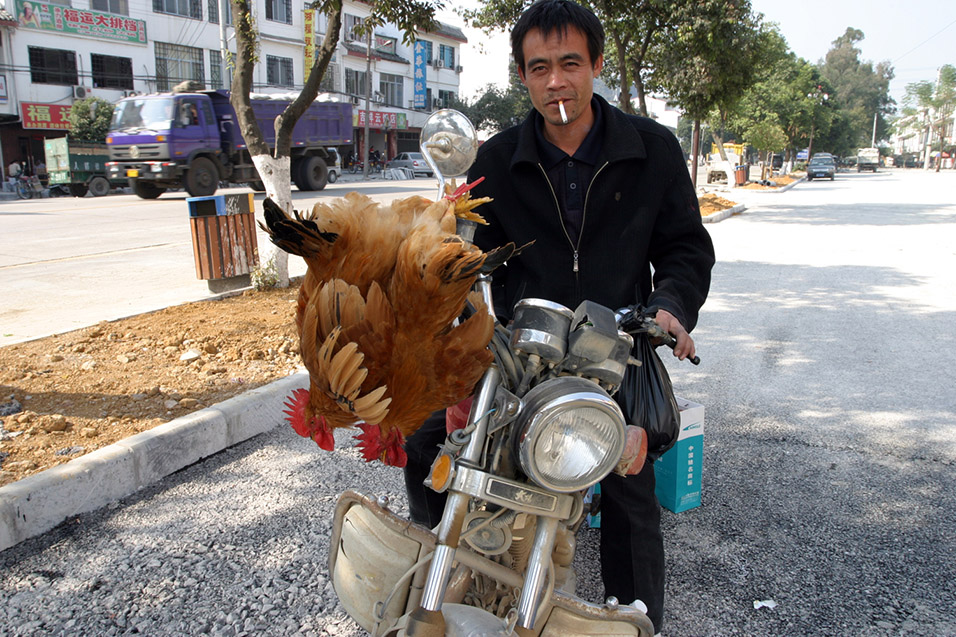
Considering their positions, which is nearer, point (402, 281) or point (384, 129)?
point (402, 281)

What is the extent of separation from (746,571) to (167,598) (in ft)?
7.18

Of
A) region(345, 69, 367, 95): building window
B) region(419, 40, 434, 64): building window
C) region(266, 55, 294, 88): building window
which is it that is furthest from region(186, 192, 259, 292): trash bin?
region(419, 40, 434, 64): building window

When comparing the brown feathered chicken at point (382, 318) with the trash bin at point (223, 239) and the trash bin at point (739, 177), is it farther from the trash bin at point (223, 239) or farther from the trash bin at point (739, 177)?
the trash bin at point (739, 177)

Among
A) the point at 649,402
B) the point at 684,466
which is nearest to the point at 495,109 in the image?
the point at 684,466

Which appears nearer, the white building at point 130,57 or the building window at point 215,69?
the white building at point 130,57

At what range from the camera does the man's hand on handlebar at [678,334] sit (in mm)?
1905

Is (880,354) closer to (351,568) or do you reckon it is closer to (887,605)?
(887,605)

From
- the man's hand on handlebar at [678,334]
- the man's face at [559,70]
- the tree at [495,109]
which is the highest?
the tree at [495,109]

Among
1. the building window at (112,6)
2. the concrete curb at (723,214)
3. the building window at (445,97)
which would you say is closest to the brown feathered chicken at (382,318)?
the concrete curb at (723,214)

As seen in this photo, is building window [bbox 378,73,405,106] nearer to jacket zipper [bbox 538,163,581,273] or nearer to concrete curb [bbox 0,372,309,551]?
concrete curb [bbox 0,372,309,551]

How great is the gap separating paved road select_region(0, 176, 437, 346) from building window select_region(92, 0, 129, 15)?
18345mm

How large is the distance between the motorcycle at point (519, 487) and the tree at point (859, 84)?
10514 cm

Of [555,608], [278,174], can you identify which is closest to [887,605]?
[555,608]

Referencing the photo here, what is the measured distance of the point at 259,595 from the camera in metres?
2.62
